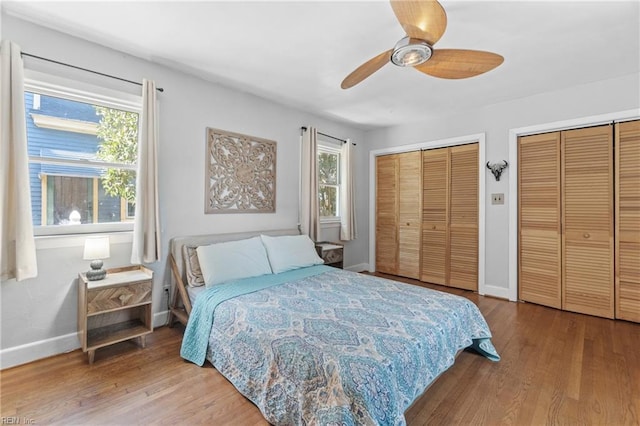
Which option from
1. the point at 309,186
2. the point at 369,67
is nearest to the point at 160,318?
the point at 309,186

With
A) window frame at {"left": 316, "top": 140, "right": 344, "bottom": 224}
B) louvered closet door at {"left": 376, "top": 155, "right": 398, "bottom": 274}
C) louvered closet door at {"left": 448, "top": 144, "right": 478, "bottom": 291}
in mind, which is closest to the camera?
louvered closet door at {"left": 448, "top": 144, "right": 478, "bottom": 291}

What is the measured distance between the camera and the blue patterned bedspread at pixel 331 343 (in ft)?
4.46

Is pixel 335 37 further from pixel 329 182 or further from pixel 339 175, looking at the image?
pixel 339 175

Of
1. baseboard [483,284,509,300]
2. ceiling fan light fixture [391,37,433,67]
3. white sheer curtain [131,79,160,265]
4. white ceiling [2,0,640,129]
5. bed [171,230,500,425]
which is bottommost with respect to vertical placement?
baseboard [483,284,509,300]

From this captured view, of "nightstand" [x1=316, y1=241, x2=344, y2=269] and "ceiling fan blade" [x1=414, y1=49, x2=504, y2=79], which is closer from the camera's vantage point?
"ceiling fan blade" [x1=414, y1=49, x2=504, y2=79]

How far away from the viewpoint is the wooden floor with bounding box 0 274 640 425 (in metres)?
1.67

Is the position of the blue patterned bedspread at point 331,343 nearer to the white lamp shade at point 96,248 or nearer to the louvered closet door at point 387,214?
the white lamp shade at point 96,248

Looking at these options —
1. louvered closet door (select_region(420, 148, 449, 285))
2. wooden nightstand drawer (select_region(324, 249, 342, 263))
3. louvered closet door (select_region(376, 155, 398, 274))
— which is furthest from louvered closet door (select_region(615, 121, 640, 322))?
wooden nightstand drawer (select_region(324, 249, 342, 263))

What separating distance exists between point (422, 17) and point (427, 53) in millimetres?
322

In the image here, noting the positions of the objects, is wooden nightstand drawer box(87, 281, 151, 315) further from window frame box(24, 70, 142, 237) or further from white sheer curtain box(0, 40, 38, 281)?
window frame box(24, 70, 142, 237)

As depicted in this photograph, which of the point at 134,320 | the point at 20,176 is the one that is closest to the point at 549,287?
the point at 134,320

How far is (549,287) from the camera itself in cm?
349

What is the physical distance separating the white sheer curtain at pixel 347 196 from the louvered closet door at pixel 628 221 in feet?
10.3

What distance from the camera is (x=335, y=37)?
7.58ft
